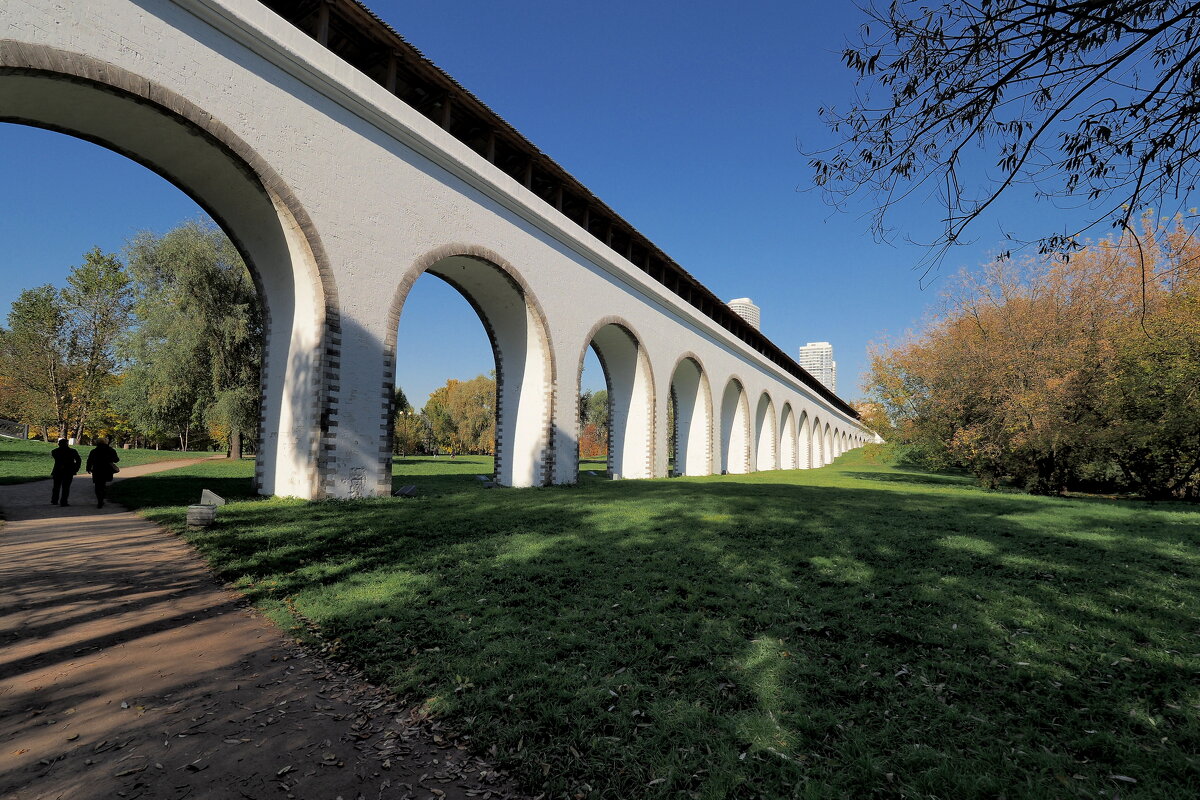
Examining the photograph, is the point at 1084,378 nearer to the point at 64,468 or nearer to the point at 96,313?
the point at 64,468

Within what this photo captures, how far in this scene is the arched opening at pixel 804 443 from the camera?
41844mm

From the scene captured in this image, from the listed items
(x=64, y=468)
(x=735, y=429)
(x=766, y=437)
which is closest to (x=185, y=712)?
(x=64, y=468)

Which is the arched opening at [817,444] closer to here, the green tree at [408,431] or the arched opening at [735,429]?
the arched opening at [735,429]

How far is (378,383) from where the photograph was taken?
9.74 meters

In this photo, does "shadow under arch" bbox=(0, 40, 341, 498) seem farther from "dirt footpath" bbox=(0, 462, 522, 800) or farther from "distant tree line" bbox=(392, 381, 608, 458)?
"distant tree line" bbox=(392, 381, 608, 458)

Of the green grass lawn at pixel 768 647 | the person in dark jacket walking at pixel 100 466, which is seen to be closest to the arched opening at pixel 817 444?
the green grass lawn at pixel 768 647

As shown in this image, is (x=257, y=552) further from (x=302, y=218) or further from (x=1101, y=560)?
(x=1101, y=560)

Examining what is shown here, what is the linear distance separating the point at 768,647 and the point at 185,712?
3.71 metres

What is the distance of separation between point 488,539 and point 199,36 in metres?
8.63

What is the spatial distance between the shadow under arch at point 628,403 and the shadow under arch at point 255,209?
1079 cm

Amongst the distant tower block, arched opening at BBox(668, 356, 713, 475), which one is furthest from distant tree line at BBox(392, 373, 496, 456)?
the distant tower block

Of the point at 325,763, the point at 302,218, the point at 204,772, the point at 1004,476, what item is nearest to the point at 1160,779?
the point at 325,763

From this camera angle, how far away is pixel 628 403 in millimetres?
19609

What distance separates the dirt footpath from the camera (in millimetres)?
2334
